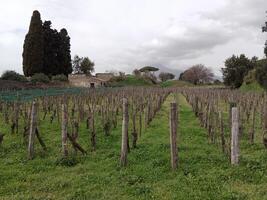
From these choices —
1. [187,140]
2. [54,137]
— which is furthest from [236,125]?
[54,137]

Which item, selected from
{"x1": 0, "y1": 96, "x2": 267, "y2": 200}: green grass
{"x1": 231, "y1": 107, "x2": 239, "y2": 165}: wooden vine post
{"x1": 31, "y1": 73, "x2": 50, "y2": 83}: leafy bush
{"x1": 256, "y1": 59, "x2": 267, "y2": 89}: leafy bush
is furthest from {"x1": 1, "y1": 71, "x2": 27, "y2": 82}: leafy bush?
{"x1": 231, "y1": 107, "x2": 239, "y2": 165}: wooden vine post

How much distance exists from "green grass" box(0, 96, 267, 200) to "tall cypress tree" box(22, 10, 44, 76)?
3965cm

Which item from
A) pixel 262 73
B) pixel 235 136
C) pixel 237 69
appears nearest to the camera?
pixel 235 136

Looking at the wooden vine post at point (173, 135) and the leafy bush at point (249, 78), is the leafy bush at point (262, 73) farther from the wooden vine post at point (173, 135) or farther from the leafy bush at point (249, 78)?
the wooden vine post at point (173, 135)

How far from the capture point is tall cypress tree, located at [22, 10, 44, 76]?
50500mm

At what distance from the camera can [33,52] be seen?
5069 cm

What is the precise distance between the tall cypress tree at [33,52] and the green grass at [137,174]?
39.7 metres

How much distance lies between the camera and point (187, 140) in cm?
1276

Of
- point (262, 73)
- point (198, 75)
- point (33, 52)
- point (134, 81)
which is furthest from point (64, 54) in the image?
point (198, 75)

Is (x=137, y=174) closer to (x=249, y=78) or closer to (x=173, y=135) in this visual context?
(x=173, y=135)

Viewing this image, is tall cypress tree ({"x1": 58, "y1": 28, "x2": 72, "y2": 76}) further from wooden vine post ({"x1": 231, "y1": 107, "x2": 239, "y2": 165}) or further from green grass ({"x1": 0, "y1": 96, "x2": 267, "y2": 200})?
wooden vine post ({"x1": 231, "y1": 107, "x2": 239, "y2": 165})

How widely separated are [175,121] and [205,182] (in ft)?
5.22

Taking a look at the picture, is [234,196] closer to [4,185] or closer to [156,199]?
[156,199]

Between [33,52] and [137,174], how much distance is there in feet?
146
